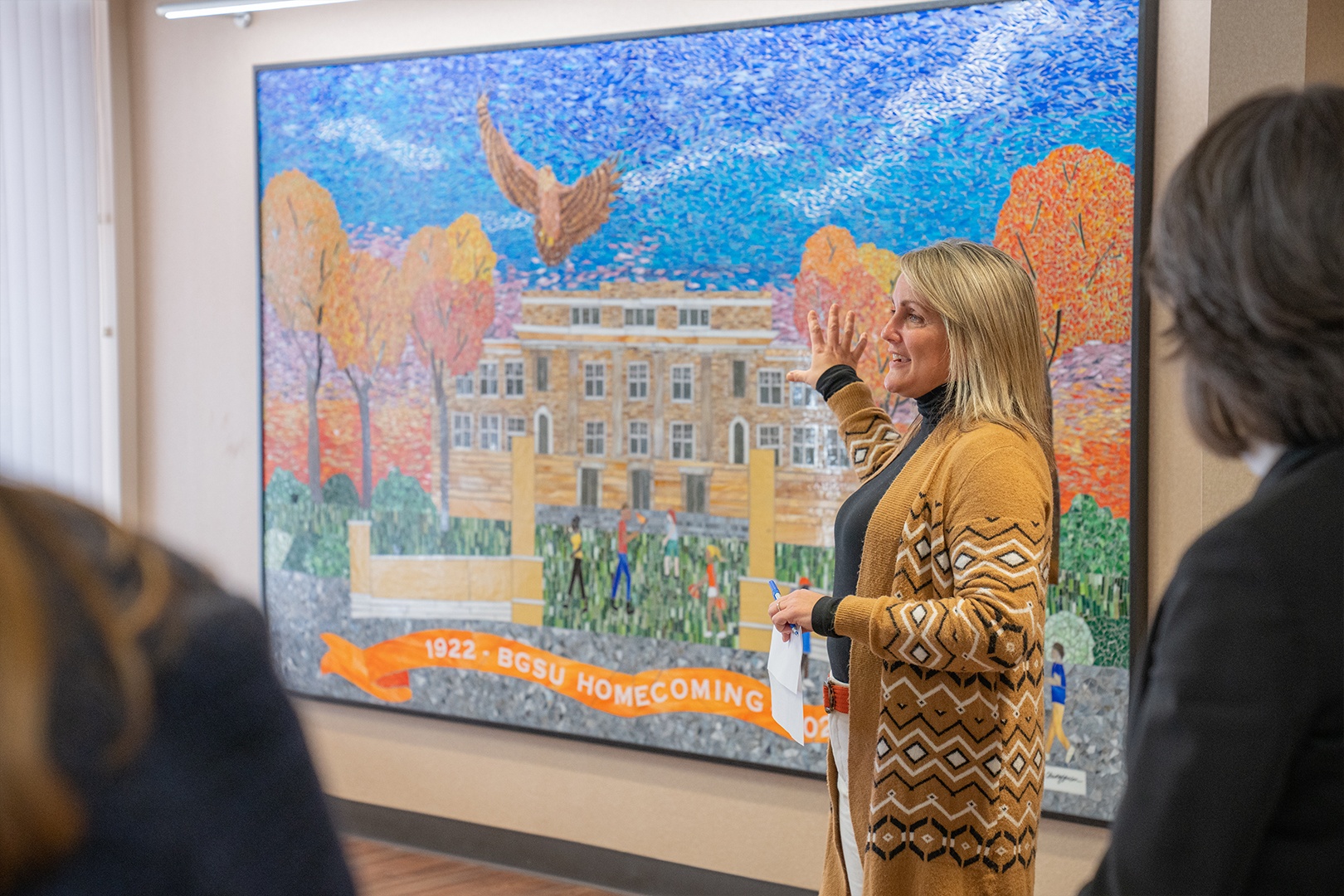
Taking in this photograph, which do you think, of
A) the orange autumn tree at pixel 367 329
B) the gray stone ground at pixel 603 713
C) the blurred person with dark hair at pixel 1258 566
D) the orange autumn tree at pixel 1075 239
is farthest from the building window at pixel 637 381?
the blurred person with dark hair at pixel 1258 566

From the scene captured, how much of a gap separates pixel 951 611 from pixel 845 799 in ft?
1.54

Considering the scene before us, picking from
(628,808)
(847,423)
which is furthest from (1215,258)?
(628,808)

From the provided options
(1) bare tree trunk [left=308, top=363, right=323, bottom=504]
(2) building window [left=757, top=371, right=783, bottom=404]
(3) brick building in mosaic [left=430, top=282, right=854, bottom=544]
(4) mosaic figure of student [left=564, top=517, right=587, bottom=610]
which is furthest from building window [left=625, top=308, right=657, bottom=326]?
(1) bare tree trunk [left=308, top=363, right=323, bottom=504]

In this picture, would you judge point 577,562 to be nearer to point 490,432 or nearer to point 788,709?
point 490,432

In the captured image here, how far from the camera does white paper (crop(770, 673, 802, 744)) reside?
2.20m

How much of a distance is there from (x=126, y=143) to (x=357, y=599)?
6.23ft

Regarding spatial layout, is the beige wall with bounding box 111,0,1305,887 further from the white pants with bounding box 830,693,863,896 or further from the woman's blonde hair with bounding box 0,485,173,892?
the woman's blonde hair with bounding box 0,485,173,892

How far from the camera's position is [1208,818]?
845 millimetres

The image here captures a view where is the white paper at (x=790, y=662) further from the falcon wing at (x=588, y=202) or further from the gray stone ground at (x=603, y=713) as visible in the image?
the falcon wing at (x=588, y=202)

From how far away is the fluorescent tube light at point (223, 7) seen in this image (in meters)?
3.66

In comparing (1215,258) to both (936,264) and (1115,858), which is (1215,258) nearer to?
(1115,858)

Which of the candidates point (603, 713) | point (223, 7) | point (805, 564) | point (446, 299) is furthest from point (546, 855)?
point (223, 7)

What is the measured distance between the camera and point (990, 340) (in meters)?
2.03

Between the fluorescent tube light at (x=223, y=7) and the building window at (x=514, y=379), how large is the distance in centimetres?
124
